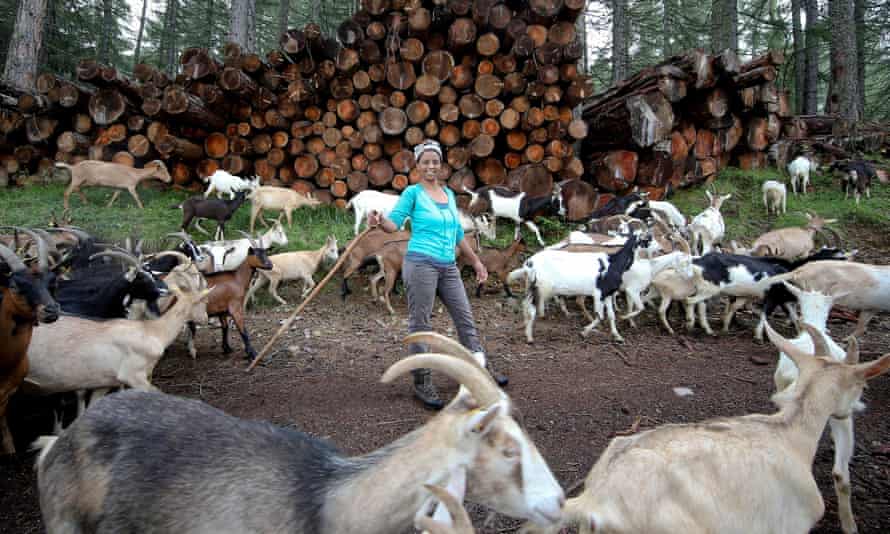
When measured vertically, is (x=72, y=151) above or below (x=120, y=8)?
below

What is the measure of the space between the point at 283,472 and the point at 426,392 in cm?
261

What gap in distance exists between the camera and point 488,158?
33.1 feet

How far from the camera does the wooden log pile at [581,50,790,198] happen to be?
10.4 m

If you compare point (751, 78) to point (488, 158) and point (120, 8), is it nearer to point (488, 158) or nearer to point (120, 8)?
point (488, 158)

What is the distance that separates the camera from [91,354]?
3816 millimetres

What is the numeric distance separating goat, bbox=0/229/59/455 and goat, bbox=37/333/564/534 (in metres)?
1.88

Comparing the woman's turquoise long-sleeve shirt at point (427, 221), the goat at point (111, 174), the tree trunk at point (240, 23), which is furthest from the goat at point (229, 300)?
the tree trunk at point (240, 23)

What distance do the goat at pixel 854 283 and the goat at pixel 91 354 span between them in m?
6.41

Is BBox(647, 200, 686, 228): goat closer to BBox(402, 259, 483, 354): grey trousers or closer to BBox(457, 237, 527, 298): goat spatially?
BBox(457, 237, 527, 298): goat

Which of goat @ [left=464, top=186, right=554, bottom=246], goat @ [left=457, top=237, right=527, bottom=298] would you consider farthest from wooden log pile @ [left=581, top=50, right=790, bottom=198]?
goat @ [left=457, top=237, right=527, bottom=298]

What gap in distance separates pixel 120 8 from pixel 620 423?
89.1ft

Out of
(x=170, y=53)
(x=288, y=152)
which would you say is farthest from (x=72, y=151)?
(x=170, y=53)

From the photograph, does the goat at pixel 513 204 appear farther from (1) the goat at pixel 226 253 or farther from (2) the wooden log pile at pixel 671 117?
(1) the goat at pixel 226 253

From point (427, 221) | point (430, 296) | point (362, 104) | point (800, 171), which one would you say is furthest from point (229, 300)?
point (800, 171)
